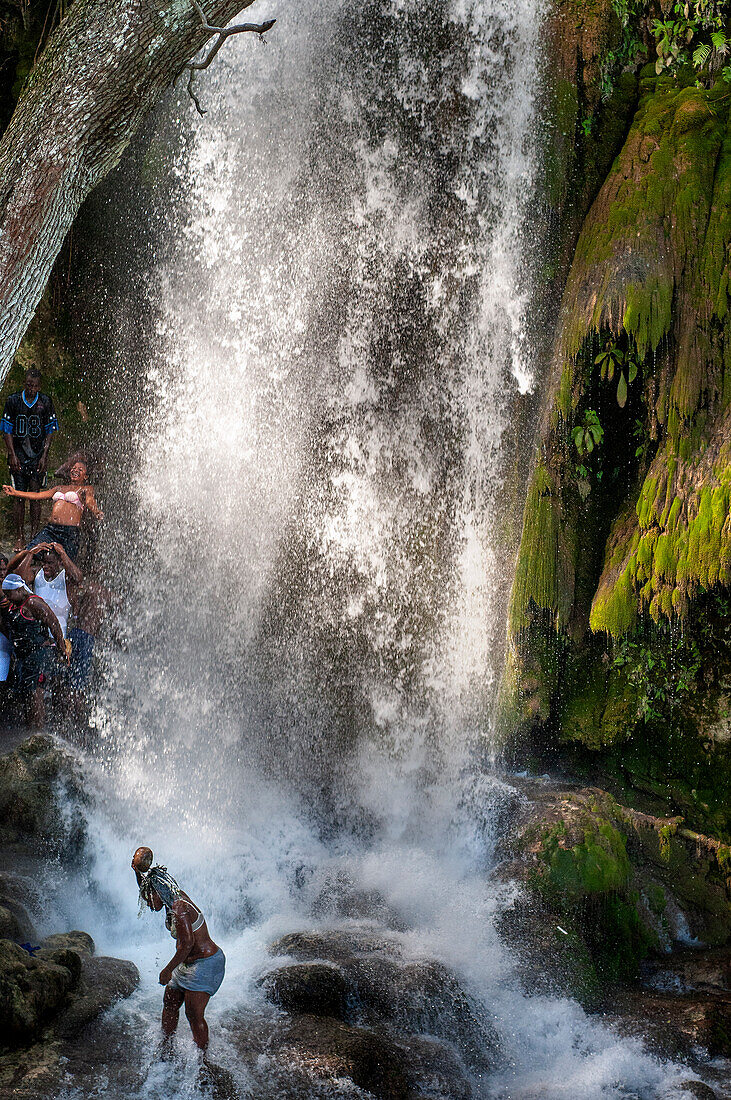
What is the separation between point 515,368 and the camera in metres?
8.05

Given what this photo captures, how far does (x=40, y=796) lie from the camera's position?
6.44m

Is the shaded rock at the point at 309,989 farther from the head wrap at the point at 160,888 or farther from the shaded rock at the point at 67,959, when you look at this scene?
the head wrap at the point at 160,888

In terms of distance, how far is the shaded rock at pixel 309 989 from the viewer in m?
5.00

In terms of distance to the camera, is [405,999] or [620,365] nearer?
[405,999]

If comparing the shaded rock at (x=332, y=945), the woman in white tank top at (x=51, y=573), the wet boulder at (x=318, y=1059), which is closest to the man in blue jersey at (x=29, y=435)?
the woman in white tank top at (x=51, y=573)

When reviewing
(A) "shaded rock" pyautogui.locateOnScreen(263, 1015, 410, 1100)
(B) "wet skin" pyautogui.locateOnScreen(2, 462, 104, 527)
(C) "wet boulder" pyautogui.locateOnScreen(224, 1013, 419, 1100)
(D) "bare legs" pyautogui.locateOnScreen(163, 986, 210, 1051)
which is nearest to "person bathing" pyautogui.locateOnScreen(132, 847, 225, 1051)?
(D) "bare legs" pyautogui.locateOnScreen(163, 986, 210, 1051)

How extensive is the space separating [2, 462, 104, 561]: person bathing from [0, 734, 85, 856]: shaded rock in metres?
1.68

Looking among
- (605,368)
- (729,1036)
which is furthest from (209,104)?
(729,1036)

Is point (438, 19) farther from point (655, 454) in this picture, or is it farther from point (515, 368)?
point (655, 454)

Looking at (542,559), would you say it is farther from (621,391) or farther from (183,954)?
(183,954)

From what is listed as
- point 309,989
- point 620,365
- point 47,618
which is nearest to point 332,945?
point 309,989

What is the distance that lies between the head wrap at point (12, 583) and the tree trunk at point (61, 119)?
217cm

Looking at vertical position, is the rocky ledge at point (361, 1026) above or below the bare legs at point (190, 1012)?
below

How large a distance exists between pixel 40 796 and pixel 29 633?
130 centimetres
